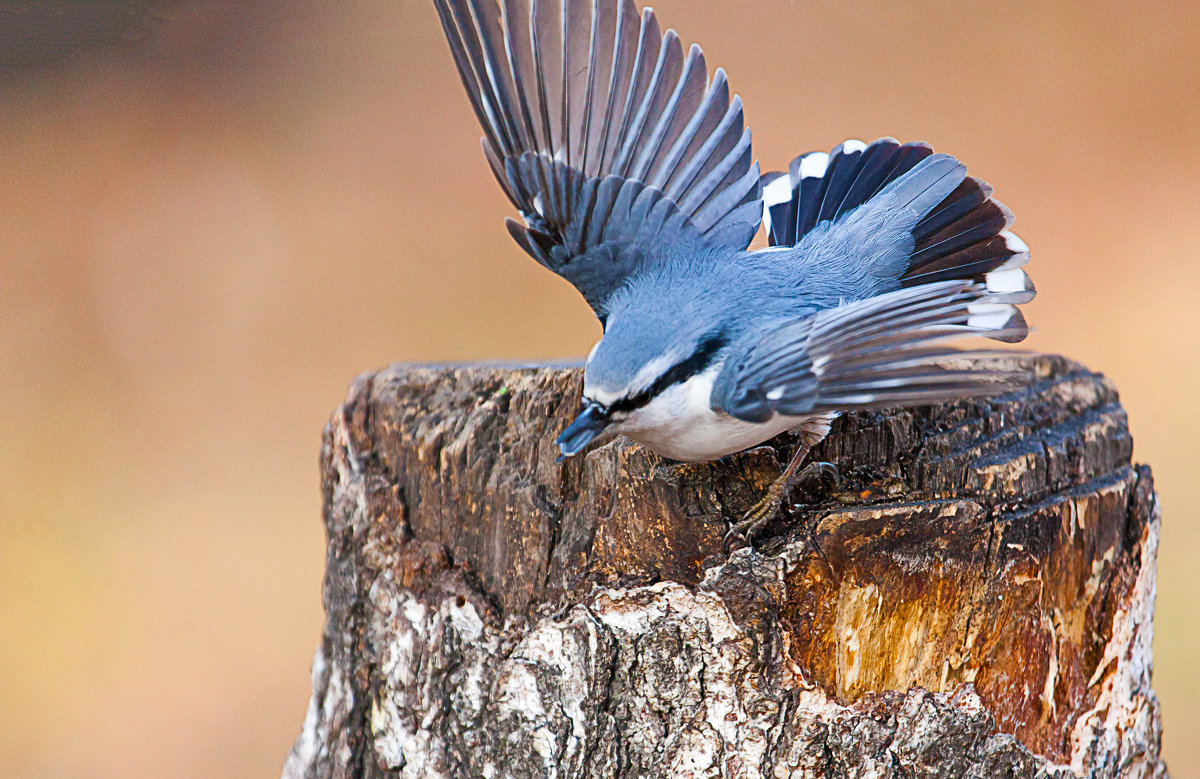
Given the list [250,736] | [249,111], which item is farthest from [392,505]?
[249,111]

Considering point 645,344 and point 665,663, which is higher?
point 645,344

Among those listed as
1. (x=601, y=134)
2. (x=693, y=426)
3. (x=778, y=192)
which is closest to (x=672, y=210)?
(x=601, y=134)

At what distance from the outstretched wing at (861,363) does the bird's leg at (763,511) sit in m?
0.18

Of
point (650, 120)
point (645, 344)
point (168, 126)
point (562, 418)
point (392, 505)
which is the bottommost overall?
point (392, 505)

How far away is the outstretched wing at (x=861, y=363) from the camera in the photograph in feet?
4.76

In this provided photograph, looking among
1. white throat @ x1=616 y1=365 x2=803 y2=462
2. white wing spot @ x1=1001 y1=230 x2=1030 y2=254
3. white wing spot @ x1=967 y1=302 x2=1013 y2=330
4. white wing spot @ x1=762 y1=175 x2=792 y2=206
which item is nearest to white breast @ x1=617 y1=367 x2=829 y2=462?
white throat @ x1=616 y1=365 x2=803 y2=462

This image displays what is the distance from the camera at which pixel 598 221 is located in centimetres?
202

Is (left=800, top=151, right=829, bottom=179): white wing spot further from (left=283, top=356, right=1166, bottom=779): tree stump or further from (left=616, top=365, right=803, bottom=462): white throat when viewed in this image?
(left=616, top=365, right=803, bottom=462): white throat

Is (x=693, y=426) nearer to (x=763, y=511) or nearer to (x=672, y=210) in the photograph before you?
(x=763, y=511)

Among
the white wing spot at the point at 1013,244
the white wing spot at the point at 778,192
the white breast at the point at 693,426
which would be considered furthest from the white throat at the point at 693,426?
the white wing spot at the point at 778,192

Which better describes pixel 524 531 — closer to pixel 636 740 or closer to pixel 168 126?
pixel 636 740

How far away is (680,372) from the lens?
1.71 m

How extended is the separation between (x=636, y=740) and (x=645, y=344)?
0.67 m

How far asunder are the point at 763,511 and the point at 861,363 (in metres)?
0.33
